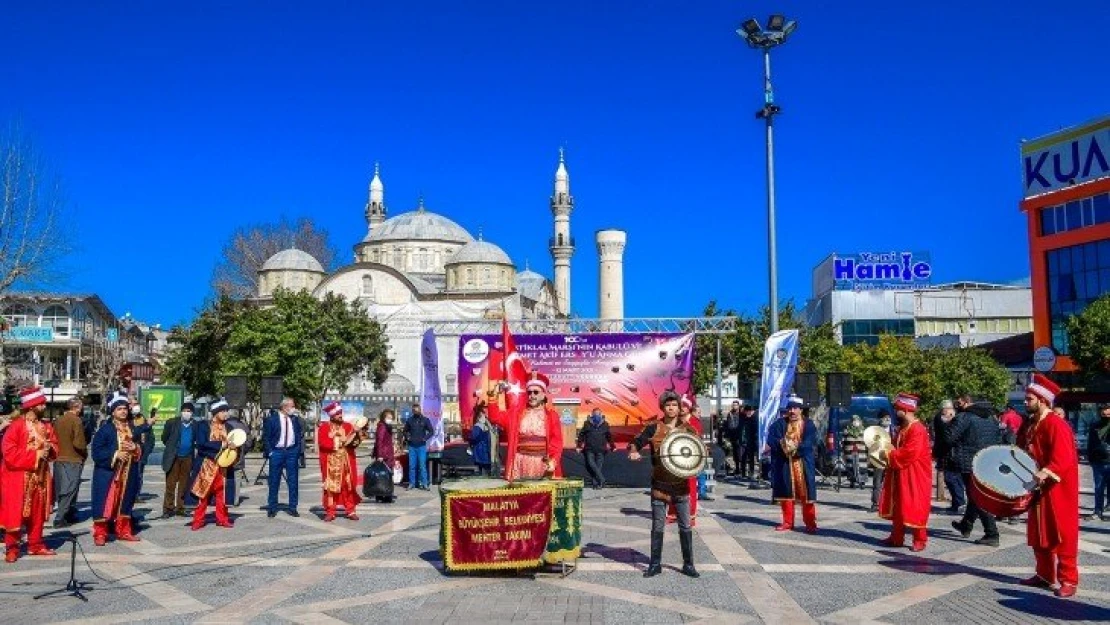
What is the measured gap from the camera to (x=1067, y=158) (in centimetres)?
4112

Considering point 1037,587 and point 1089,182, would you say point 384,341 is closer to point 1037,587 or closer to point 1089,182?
point 1089,182

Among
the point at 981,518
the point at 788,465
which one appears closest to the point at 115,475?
the point at 788,465

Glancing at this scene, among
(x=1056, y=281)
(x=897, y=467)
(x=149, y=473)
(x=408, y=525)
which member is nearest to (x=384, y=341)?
(x=149, y=473)

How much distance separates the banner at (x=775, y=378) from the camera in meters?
16.9

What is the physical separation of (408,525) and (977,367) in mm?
33569

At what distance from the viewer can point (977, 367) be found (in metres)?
39.3

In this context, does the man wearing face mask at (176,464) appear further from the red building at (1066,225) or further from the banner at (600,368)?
the red building at (1066,225)

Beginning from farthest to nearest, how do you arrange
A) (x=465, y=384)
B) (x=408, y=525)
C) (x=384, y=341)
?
(x=384, y=341), (x=465, y=384), (x=408, y=525)

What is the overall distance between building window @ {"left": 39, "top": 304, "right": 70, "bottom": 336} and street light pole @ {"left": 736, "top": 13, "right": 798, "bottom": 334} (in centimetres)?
4911

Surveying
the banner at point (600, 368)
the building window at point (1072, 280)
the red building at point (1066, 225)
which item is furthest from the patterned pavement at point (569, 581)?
the red building at point (1066, 225)

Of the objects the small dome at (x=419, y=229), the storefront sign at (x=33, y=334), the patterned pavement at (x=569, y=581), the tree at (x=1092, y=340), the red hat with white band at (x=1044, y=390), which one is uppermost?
the small dome at (x=419, y=229)

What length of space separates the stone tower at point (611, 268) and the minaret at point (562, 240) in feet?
24.9

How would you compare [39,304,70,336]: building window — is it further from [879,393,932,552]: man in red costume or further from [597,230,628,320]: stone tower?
[879,393,932,552]: man in red costume

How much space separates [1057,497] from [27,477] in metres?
9.37
